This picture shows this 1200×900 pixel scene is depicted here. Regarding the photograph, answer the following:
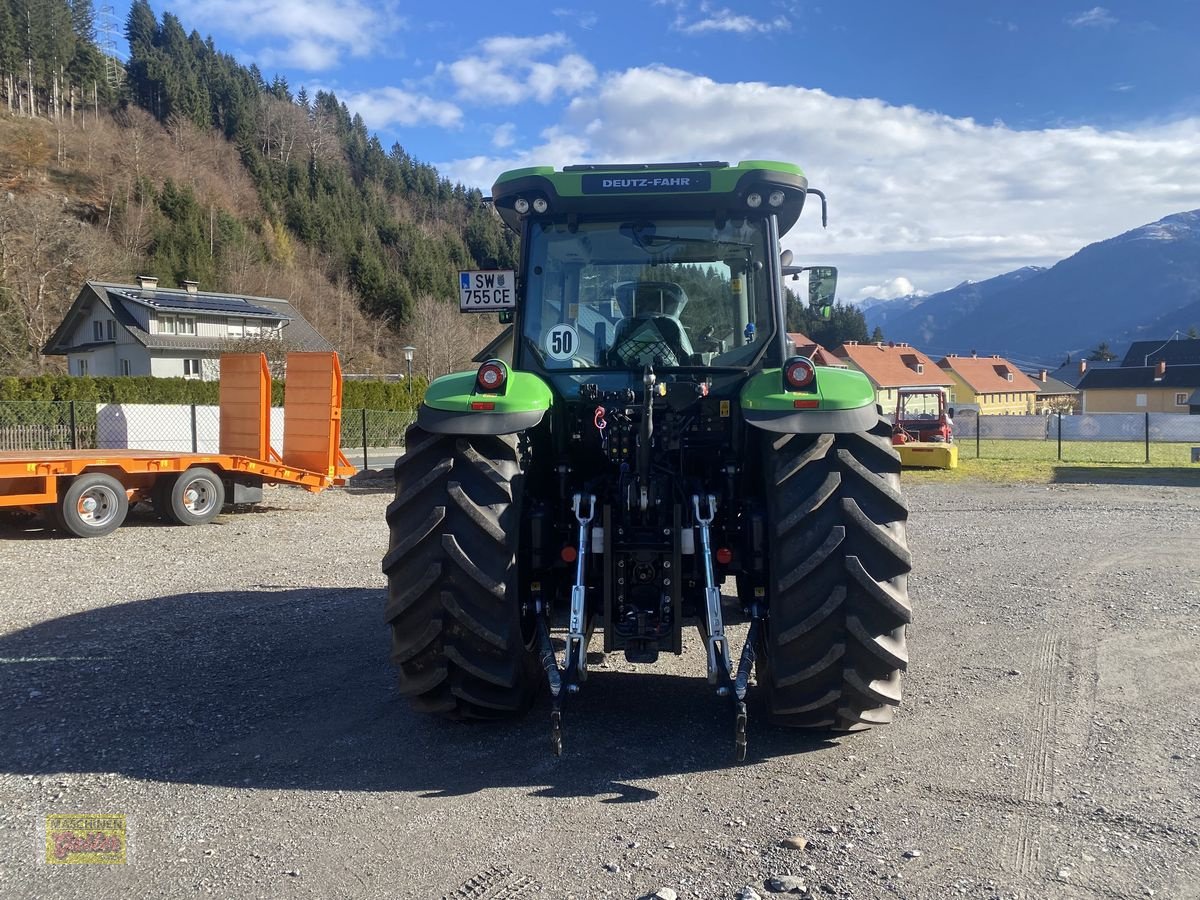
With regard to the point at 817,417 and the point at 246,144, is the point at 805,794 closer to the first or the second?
the point at 817,417

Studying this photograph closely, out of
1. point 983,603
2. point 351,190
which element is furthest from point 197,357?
point 983,603

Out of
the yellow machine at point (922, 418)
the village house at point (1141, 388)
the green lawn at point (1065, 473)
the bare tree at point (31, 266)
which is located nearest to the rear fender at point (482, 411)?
the green lawn at point (1065, 473)

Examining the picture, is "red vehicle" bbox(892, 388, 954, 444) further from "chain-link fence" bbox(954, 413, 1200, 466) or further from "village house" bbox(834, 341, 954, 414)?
"village house" bbox(834, 341, 954, 414)

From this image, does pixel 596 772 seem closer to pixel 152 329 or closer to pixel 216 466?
pixel 216 466

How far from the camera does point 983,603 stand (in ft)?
24.9

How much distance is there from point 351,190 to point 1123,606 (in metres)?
89.8

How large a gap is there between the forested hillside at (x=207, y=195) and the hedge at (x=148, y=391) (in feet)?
35.6

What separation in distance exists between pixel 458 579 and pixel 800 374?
1814 millimetres

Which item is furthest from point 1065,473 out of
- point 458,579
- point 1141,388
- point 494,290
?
point 1141,388

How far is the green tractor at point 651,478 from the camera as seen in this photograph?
4109 mm

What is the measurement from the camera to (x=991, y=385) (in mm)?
83938

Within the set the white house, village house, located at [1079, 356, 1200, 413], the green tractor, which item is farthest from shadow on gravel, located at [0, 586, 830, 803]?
village house, located at [1079, 356, 1200, 413]

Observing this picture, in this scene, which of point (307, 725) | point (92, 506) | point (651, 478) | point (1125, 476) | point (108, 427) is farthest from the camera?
point (108, 427)

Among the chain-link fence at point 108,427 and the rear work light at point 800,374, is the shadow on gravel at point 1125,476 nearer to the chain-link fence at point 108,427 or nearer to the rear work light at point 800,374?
the chain-link fence at point 108,427
